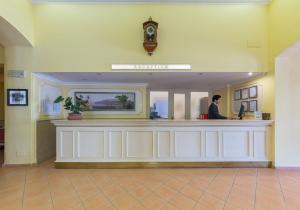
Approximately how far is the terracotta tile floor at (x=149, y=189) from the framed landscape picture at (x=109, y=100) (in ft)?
8.35

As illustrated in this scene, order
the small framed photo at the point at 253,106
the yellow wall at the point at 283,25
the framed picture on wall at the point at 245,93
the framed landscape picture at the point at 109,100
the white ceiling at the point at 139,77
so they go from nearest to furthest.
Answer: the yellow wall at the point at 283,25 → the white ceiling at the point at 139,77 → the small framed photo at the point at 253,106 → the framed picture on wall at the point at 245,93 → the framed landscape picture at the point at 109,100

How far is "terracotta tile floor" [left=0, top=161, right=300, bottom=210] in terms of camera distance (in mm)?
2871

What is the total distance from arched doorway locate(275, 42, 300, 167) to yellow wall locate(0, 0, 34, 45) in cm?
509

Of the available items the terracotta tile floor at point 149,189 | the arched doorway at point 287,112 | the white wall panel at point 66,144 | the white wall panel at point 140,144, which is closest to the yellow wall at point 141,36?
the arched doorway at point 287,112

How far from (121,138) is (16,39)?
115 inches

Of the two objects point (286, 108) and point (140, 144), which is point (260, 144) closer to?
point (286, 108)

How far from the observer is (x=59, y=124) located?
4637mm

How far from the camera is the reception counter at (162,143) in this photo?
467 centimetres

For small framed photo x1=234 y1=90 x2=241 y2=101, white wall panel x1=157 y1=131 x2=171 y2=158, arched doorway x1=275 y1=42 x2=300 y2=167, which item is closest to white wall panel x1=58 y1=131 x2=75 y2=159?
white wall panel x1=157 y1=131 x2=171 y2=158

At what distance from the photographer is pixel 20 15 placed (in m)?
4.15

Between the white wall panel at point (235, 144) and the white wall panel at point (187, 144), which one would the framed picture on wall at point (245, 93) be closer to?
the white wall panel at point (235, 144)

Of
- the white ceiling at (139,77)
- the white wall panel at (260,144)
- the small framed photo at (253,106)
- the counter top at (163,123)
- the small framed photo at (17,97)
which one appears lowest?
the white wall panel at (260,144)

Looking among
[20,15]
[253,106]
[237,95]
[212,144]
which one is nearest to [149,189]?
[212,144]

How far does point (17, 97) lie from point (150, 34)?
10.3 feet
